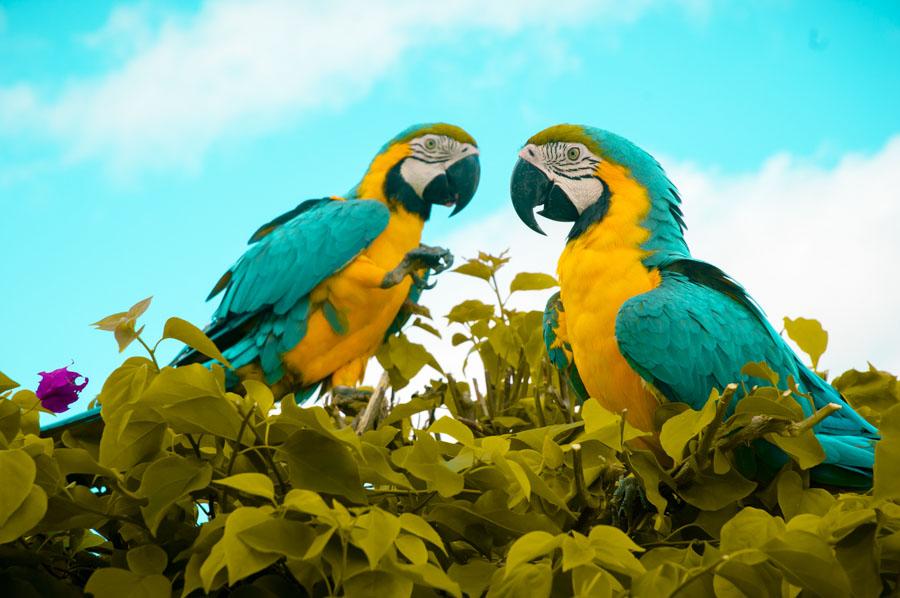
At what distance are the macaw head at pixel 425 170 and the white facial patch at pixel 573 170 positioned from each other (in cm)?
99

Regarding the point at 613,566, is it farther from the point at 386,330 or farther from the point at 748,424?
the point at 386,330

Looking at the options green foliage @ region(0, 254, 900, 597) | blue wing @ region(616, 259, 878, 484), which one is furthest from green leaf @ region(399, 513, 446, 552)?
blue wing @ region(616, 259, 878, 484)

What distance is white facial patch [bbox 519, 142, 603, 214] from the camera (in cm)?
189

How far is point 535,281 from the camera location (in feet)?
6.14

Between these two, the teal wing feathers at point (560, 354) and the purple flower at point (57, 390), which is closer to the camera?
the purple flower at point (57, 390)

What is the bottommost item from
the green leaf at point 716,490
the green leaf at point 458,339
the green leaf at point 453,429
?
the green leaf at point 716,490

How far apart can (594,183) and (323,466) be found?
1118mm

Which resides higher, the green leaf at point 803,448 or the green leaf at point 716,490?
the green leaf at point 803,448

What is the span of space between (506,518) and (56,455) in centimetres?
52

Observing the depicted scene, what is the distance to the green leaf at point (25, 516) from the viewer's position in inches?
34.8

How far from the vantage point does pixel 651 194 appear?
72.3 inches

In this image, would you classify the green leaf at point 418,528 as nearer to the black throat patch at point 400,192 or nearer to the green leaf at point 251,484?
the green leaf at point 251,484

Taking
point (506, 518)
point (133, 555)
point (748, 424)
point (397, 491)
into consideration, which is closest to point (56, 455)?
point (133, 555)

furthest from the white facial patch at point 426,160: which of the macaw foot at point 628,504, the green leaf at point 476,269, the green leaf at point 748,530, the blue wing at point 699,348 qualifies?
the green leaf at point 748,530
